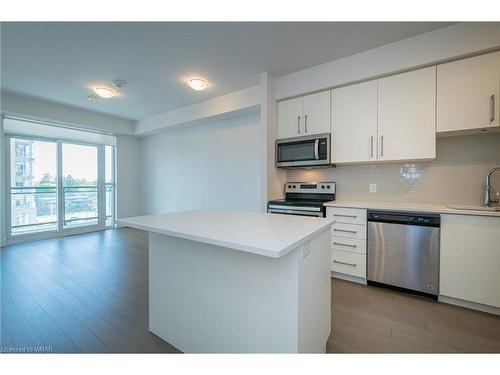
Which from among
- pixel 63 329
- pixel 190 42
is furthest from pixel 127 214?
pixel 190 42

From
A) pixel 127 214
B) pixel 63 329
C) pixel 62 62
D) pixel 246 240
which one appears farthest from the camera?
pixel 127 214

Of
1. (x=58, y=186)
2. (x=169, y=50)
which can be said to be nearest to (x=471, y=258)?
(x=169, y=50)

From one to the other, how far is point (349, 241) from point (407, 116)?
4.96 feet

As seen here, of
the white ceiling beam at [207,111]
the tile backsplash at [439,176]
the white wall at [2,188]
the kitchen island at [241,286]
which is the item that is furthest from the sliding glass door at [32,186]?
the tile backsplash at [439,176]

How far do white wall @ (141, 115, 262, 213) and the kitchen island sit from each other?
83.3 inches

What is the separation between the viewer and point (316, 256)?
4.14 feet

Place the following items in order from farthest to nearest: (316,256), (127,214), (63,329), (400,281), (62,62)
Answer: (127,214) → (62,62) → (400,281) → (63,329) → (316,256)

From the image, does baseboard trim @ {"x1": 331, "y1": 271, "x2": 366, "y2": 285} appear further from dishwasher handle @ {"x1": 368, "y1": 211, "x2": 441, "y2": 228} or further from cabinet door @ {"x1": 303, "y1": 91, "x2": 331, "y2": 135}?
cabinet door @ {"x1": 303, "y1": 91, "x2": 331, "y2": 135}

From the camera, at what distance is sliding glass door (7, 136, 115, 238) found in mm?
4301

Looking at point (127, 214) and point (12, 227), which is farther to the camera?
point (127, 214)

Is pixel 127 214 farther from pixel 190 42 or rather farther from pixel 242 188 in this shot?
pixel 190 42

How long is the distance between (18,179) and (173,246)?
4903 millimetres
